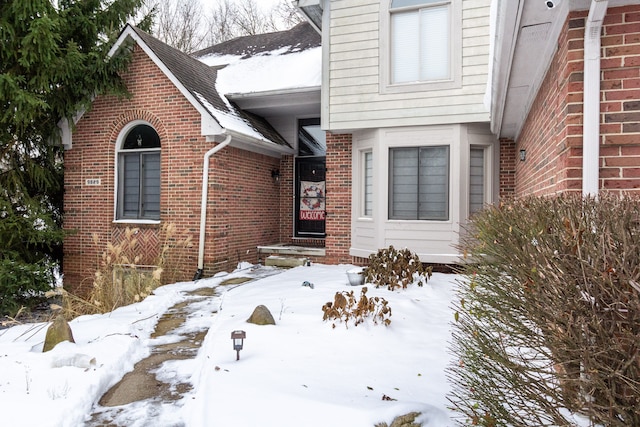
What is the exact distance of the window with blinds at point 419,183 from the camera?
9.08m

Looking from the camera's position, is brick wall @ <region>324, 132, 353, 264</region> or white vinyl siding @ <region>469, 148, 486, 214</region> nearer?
white vinyl siding @ <region>469, 148, 486, 214</region>

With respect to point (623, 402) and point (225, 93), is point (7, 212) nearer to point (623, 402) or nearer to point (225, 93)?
point (225, 93)

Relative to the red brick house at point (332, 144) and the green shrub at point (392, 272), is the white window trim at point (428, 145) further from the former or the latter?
the green shrub at point (392, 272)

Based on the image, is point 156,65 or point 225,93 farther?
point 225,93

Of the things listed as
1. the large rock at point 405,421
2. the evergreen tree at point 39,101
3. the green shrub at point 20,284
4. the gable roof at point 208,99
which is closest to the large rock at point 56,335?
the large rock at point 405,421

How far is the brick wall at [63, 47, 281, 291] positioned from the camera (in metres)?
9.84

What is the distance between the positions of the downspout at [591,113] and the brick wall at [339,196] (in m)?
7.29

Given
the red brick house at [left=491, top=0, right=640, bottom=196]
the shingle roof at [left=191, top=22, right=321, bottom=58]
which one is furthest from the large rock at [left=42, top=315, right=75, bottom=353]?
the shingle roof at [left=191, top=22, right=321, bottom=58]

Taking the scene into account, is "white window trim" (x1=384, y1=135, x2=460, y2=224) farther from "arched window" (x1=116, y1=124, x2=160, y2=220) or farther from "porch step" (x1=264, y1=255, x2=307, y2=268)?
"arched window" (x1=116, y1=124, x2=160, y2=220)

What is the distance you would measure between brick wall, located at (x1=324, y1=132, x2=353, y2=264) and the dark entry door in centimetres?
189

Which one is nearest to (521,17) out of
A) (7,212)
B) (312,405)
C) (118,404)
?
(312,405)

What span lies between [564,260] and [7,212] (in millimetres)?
10794

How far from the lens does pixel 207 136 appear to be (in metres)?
9.67

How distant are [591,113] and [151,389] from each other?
4.02m
